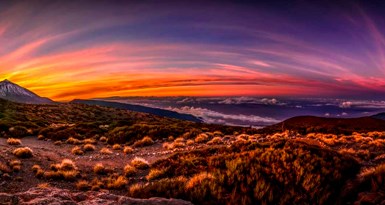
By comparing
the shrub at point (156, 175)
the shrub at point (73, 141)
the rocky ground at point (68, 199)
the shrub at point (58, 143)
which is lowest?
the shrub at point (58, 143)

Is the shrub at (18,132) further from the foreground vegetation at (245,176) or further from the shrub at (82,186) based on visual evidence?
the shrub at (82,186)

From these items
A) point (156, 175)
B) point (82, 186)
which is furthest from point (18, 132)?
point (156, 175)

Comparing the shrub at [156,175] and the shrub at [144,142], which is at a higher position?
the shrub at [156,175]

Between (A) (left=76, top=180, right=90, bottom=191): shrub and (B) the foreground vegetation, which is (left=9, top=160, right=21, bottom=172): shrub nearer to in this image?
(B) the foreground vegetation

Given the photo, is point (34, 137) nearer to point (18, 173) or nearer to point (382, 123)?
point (18, 173)

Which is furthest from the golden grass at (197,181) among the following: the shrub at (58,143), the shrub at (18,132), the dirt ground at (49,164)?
the shrub at (18,132)

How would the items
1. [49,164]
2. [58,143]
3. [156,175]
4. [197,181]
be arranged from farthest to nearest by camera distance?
[58,143]
[49,164]
[156,175]
[197,181]

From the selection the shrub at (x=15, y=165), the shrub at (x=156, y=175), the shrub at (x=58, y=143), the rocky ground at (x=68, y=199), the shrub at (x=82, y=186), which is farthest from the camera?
the shrub at (x=58, y=143)

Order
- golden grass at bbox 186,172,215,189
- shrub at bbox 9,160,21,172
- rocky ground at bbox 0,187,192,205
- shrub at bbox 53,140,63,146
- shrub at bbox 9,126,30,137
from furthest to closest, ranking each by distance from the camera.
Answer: shrub at bbox 9,126,30,137 < shrub at bbox 53,140,63,146 < shrub at bbox 9,160,21,172 < golden grass at bbox 186,172,215,189 < rocky ground at bbox 0,187,192,205

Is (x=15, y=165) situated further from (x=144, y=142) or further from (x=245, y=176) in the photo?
(x=144, y=142)

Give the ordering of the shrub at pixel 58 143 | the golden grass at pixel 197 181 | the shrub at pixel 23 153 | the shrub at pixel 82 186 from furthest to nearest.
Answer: the shrub at pixel 58 143 < the shrub at pixel 23 153 < the shrub at pixel 82 186 < the golden grass at pixel 197 181

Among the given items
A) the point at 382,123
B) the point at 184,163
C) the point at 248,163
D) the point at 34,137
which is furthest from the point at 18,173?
the point at 382,123

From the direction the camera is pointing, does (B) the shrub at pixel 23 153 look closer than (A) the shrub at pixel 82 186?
No

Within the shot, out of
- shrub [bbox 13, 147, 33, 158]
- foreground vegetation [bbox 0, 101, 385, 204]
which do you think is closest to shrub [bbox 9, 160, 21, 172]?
foreground vegetation [bbox 0, 101, 385, 204]
